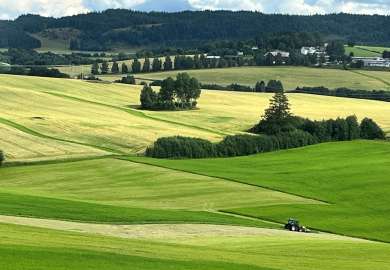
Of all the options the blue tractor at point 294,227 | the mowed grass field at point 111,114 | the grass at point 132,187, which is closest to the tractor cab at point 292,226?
the blue tractor at point 294,227

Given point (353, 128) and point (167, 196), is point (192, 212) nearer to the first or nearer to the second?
point (167, 196)

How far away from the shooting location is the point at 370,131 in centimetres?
12138

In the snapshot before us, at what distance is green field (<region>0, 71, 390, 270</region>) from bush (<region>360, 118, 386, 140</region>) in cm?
896

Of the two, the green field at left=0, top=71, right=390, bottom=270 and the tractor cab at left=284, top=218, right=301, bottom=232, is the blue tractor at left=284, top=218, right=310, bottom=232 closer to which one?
the tractor cab at left=284, top=218, right=301, bottom=232

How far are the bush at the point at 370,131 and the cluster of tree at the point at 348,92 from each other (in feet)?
185

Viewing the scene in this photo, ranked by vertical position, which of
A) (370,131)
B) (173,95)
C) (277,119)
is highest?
(173,95)

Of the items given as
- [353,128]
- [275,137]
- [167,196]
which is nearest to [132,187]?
[167,196]

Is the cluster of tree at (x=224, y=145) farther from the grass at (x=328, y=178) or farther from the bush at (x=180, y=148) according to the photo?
the grass at (x=328, y=178)

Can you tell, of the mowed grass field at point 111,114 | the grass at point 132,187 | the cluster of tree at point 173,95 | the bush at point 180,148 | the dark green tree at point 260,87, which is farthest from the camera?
the dark green tree at point 260,87

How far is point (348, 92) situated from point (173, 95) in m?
55.6

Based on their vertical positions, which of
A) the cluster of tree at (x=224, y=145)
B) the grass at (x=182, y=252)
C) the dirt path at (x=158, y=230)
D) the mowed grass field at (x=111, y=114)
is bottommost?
the cluster of tree at (x=224, y=145)

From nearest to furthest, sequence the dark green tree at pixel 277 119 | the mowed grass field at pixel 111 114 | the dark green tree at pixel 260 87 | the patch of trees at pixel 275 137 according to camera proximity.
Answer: the mowed grass field at pixel 111 114 → the patch of trees at pixel 275 137 → the dark green tree at pixel 277 119 → the dark green tree at pixel 260 87

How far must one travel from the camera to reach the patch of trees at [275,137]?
95625 millimetres

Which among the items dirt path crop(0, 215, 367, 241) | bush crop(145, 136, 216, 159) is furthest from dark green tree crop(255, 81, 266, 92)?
dirt path crop(0, 215, 367, 241)
